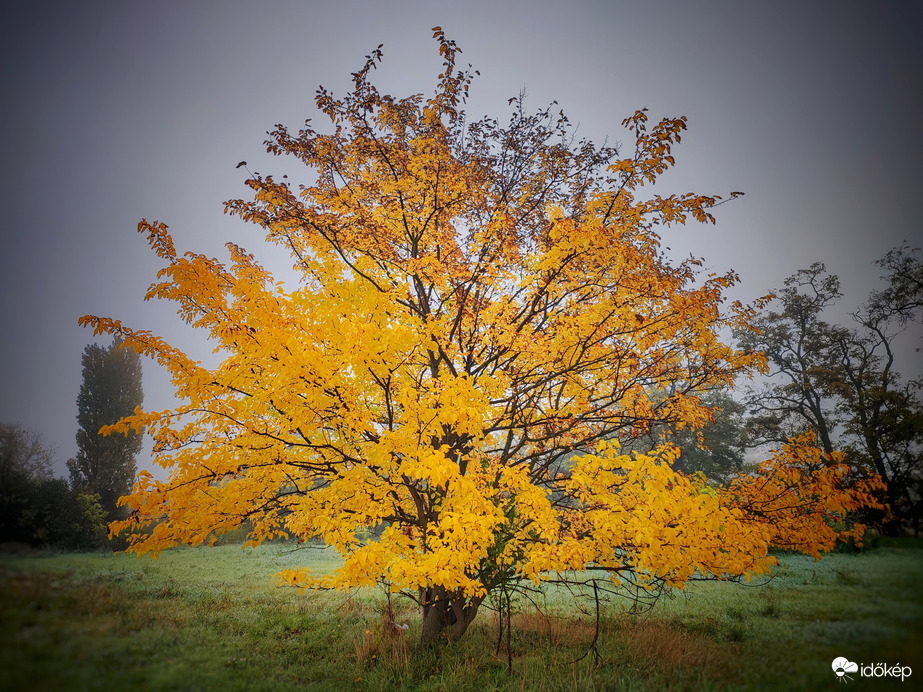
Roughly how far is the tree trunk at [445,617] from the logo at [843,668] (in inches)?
168

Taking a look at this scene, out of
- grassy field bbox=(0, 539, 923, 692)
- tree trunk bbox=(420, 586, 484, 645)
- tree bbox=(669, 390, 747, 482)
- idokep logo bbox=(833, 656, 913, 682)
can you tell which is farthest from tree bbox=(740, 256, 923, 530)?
tree trunk bbox=(420, 586, 484, 645)

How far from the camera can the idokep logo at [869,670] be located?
2363mm

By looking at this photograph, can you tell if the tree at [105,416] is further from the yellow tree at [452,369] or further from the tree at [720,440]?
the tree at [720,440]

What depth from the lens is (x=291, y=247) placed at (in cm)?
687

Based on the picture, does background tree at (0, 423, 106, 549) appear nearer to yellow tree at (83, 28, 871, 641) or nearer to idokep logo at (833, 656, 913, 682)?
yellow tree at (83, 28, 871, 641)

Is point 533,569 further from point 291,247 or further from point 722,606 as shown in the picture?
point 291,247

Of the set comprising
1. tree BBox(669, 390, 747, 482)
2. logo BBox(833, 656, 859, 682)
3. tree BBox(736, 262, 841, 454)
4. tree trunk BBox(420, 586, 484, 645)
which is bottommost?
tree trunk BBox(420, 586, 484, 645)

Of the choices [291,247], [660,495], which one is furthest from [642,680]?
[291,247]

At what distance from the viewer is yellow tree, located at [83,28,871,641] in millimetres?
4039

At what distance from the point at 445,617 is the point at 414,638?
0.65 meters

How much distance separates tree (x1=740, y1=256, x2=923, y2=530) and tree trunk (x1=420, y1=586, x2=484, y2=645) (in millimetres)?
5353

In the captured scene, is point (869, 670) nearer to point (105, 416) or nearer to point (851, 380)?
point (851, 380)

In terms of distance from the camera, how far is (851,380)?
16.5ft

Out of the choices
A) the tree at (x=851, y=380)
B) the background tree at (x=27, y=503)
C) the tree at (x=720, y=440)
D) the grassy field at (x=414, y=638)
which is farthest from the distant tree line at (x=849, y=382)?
the background tree at (x=27, y=503)
